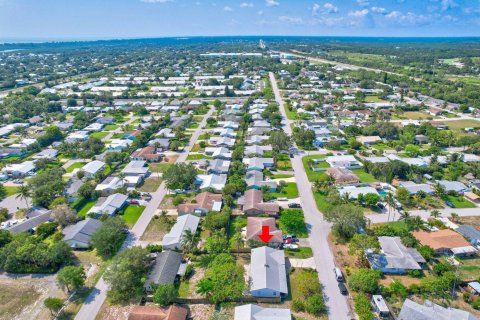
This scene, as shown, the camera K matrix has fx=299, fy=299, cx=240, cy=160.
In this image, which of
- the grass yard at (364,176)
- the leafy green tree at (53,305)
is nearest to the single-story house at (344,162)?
the grass yard at (364,176)

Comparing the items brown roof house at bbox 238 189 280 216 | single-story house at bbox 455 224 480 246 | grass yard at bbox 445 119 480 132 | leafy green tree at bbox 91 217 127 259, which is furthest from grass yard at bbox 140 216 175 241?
grass yard at bbox 445 119 480 132

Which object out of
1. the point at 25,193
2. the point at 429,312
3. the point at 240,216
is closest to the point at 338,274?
the point at 429,312

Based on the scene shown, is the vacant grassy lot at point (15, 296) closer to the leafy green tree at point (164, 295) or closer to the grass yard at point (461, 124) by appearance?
the leafy green tree at point (164, 295)

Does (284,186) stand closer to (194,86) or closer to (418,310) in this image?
(418,310)

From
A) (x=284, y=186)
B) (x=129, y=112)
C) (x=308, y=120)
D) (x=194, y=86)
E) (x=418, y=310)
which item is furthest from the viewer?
(x=194, y=86)

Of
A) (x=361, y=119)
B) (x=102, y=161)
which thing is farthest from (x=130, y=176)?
(x=361, y=119)
